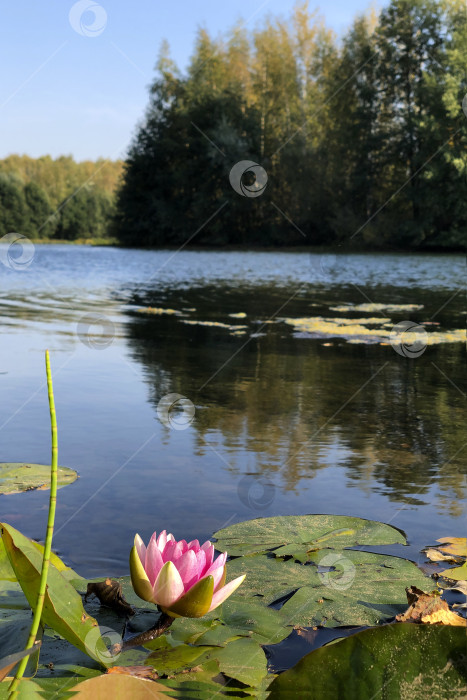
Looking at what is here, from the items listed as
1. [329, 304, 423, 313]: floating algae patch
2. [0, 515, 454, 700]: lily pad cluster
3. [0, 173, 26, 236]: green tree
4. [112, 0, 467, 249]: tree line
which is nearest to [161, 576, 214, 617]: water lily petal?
[0, 515, 454, 700]: lily pad cluster

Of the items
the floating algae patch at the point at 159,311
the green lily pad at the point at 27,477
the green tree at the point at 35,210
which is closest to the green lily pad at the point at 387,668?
the green lily pad at the point at 27,477

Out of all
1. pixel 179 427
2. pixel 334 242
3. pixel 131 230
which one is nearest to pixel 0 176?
pixel 131 230

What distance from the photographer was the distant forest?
1342 inches

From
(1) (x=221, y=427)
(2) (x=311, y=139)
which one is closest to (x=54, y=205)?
(2) (x=311, y=139)

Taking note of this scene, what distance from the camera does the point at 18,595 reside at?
1627 millimetres

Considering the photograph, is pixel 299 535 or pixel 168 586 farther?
pixel 299 535

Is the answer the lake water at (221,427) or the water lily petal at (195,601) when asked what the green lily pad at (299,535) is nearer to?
the lake water at (221,427)

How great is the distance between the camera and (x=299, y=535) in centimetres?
213

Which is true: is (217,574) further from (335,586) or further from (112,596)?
(335,586)

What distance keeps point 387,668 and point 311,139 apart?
4043 centimetres

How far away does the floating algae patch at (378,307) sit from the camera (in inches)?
Result: 401

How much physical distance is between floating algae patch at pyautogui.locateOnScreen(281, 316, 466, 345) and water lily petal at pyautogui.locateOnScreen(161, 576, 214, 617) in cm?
595

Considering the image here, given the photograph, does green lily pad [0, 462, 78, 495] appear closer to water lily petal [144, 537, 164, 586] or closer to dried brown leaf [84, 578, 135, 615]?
dried brown leaf [84, 578, 135, 615]

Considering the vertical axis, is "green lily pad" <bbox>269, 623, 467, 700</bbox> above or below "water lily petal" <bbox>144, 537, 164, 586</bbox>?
above
